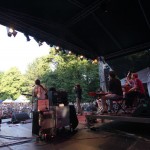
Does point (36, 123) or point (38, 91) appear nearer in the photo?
point (36, 123)

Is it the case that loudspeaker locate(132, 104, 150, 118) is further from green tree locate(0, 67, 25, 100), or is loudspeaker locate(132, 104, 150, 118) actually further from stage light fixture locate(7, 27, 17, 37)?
green tree locate(0, 67, 25, 100)

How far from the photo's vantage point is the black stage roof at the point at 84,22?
5.43 metres

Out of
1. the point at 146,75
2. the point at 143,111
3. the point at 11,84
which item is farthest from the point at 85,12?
the point at 11,84

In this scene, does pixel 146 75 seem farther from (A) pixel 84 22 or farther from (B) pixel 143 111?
(B) pixel 143 111

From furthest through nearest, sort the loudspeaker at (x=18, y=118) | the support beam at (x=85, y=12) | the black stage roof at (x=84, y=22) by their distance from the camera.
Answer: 1. the loudspeaker at (x=18, y=118)
2. the support beam at (x=85, y=12)
3. the black stage roof at (x=84, y=22)

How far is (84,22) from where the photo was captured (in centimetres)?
654

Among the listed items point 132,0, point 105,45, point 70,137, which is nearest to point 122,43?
point 105,45

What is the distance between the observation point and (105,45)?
26.4 feet

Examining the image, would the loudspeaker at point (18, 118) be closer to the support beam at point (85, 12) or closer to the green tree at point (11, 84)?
the support beam at point (85, 12)

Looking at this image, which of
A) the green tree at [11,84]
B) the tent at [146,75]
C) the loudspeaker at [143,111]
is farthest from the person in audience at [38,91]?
the green tree at [11,84]

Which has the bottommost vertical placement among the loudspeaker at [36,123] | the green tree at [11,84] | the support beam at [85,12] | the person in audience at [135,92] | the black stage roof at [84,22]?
the loudspeaker at [36,123]

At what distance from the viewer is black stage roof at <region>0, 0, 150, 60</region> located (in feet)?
17.8

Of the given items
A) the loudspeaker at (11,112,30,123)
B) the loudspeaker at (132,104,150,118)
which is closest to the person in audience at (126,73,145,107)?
the loudspeaker at (132,104,150,118)

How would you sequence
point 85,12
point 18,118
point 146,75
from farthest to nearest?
point 146,75, point 18,118, point 85,12
